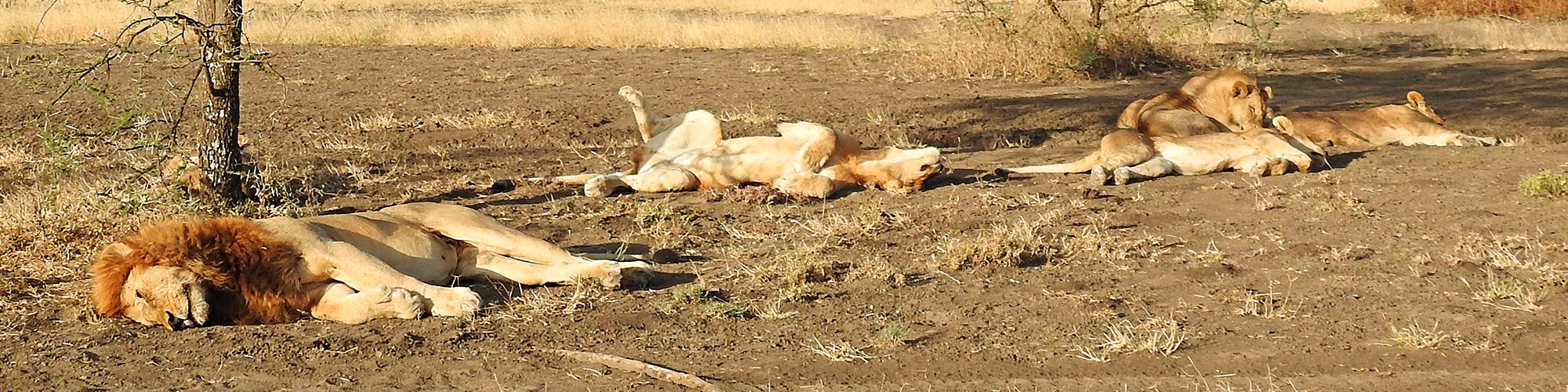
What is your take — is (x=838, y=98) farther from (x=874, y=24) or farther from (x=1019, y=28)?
(x=874, y=24)

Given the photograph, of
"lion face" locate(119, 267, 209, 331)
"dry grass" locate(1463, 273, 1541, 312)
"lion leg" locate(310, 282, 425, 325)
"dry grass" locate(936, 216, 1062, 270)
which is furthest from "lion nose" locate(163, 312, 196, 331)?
"dry grass" locate(1463, 273, 1541, 312)

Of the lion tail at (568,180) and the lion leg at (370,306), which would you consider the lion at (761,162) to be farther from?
the lion leg at (370,306)

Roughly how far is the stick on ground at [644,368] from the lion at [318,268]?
0.69 m

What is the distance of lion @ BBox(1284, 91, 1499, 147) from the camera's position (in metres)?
9.59

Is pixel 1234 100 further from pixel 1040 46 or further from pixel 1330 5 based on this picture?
pixel 1330 5

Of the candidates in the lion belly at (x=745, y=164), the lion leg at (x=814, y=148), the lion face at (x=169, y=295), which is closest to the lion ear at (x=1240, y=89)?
the lion leg at (x=814, y=148)

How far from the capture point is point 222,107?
7.45m

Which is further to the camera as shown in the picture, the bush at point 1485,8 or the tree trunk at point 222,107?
the bush at point 1485,8

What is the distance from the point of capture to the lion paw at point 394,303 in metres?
5.45

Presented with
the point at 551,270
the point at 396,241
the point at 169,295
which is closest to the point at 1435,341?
the point at 551,270

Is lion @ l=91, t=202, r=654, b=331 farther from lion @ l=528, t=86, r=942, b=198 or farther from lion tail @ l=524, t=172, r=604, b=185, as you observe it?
lion tail @ l=524, t=172, r=604, b=185

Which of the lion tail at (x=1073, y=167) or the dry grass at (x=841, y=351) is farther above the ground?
the dry grass at (x=841, y=351)

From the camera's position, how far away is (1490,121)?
1123cm

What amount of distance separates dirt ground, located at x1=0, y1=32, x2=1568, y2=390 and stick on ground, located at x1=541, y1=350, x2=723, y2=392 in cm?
6
